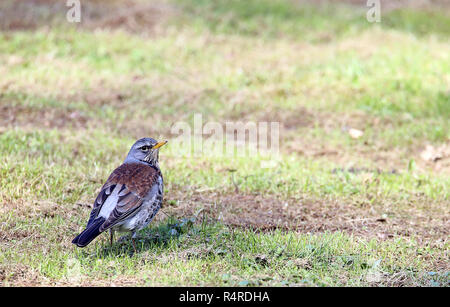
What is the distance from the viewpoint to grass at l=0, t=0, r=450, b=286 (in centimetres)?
607

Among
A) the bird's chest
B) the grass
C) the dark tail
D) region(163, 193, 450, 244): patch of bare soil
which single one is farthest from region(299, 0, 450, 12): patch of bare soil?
the dark tail

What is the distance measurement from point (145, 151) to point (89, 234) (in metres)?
1.42

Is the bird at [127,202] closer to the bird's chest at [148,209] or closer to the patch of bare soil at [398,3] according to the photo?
the bird's chest at [148,209]

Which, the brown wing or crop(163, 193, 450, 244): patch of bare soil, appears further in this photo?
crop(163, 193, 450, 244): patch of bare soil

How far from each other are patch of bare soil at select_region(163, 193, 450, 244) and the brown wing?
1.03 meters

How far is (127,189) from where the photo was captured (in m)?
6.25

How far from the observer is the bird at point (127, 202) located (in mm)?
5958

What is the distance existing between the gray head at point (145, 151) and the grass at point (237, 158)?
30.0 inches

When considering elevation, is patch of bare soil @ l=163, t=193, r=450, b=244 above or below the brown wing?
below

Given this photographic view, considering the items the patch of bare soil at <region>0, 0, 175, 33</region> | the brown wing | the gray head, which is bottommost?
the brown wing

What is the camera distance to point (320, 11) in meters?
16.6

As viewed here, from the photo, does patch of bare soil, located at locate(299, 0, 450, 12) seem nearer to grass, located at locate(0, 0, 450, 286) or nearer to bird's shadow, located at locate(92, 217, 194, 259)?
grass, located at locate(0, 0, 450, 286)
